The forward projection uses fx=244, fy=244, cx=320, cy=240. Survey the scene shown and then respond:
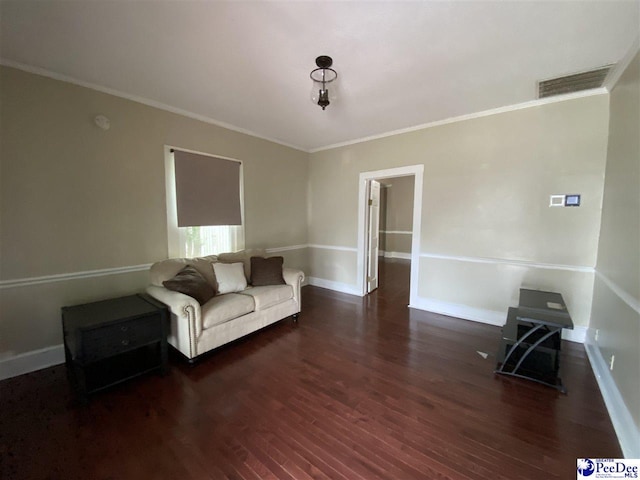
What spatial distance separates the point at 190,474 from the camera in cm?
135

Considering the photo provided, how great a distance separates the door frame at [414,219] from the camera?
364cm

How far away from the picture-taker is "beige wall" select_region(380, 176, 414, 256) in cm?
778

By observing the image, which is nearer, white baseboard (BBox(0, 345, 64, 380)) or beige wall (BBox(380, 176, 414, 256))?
white baseboard (BBox(0, 345, 64, 380))

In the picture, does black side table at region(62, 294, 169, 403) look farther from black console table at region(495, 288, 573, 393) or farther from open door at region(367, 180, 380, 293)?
open door at region(367, 180, 380, 293)

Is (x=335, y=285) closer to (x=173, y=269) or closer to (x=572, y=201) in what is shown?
(x=173, y=269)

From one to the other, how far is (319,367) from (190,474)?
1207 millimetres

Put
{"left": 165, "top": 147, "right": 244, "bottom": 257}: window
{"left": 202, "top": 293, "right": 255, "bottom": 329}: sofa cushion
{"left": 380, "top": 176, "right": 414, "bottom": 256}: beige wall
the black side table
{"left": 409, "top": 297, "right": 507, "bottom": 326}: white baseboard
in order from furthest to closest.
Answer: {"left": 380, "top": 176, "right": 414, "bottom": 256}: beige wall
{"left": 409, "top": 297, "right": 507, "bottom": 326}: white baseboard
{"left": 165, "top": 147, "right": 244, "bottom": 257}: window
{"left": 202, "top": 293, "right": 255, "bottom": 329}: sofa cushion
the black side table

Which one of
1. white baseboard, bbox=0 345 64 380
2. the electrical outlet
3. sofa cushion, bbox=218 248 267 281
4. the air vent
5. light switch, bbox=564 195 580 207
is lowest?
white baseboard, bbox=0 345 64 380

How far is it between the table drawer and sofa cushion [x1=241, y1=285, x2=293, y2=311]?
96 cm

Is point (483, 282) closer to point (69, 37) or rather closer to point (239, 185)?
point (239, 185)

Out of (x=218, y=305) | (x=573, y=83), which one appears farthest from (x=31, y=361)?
(x=573, y=83)

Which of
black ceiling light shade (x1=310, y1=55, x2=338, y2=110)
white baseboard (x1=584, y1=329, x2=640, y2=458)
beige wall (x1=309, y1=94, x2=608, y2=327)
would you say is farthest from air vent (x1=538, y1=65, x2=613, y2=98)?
white baseboard (x1=584, y1=329, x2=640, y2=458)

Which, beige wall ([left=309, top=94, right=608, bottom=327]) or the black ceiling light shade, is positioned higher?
the black ceiling light shade

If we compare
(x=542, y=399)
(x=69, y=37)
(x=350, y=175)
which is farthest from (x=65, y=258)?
(x=542, y=399)
